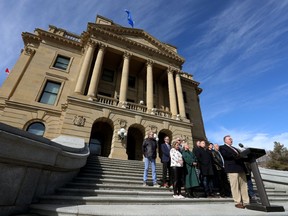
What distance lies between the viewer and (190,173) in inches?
214

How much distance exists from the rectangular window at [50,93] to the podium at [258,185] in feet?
50.5

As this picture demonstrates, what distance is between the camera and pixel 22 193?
3025 millimetres

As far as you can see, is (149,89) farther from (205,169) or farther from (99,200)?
(99,200)

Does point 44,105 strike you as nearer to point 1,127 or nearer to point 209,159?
point 1,127

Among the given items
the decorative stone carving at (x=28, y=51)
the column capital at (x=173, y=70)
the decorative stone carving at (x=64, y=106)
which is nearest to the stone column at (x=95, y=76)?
the decorative stone carving at (x=64, y=106)

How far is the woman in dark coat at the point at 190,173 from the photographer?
5.29m

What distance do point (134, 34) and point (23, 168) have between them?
63.4 feet

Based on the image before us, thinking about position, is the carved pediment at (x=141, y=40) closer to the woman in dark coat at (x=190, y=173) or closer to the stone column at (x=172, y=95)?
the stone column at (x=172, y=95)

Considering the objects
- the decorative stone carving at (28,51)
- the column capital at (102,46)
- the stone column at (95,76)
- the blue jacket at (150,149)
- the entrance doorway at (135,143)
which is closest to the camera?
the blue jacket at (150,149)

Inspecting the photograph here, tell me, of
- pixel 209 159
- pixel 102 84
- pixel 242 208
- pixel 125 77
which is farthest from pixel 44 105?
pixel 242 208

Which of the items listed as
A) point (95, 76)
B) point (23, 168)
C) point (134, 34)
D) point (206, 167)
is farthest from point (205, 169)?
point (134, 34)

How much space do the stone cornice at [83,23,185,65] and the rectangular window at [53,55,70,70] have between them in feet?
13.5

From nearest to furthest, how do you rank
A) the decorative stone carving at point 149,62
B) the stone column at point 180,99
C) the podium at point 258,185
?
the podium at point 258,185 < the stone column at point 180,99 < the decorative stone carving at point 149,62

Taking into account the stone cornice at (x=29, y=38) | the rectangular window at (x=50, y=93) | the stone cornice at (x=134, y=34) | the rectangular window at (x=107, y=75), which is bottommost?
the rectangular window at (x=50, y=93)
